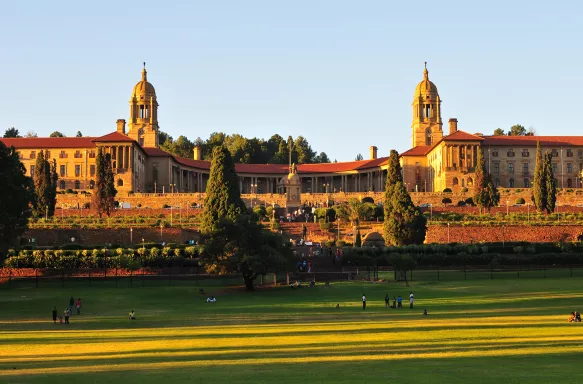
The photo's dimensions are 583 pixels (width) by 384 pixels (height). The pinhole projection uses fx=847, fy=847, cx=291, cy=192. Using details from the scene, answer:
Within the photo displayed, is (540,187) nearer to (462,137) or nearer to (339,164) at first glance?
(462,137)

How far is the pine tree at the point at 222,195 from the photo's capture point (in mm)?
62438

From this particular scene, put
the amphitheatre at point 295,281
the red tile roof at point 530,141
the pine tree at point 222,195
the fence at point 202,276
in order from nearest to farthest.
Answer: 1. the amphitheatre at point 295,281
2. the fence at point 202,276
3. the pine tree at point 222,195
4. the red tile roof at point 530,141

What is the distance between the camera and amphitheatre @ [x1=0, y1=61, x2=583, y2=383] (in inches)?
1017

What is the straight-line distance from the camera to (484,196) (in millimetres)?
90312

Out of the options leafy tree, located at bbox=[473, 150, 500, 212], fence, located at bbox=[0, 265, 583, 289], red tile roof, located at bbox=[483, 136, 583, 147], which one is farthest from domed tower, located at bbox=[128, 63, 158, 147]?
fence, located at bbox=[0, 265, 583, 289]

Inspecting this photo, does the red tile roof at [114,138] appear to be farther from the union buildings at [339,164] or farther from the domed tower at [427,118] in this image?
the domed tower at [427,118]

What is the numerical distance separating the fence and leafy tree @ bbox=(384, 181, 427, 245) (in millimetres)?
9116

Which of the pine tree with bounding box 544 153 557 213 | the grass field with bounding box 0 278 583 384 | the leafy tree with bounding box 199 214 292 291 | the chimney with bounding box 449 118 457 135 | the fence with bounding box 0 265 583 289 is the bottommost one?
the grass field with bounding box 0 278 583 384

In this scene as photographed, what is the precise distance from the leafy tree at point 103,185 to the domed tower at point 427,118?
68.2 meters

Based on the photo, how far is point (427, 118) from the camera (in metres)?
145

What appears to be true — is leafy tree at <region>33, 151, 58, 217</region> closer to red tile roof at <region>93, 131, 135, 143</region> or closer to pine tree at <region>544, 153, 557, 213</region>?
red tile roof at <region>93, 131, 135, 143</region>

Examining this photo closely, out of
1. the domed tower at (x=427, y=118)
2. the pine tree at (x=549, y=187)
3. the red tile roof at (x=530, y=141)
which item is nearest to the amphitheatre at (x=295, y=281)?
the red tile roof at (x=530, y=141)

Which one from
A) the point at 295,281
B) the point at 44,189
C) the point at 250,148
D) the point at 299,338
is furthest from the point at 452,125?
the point at 299,338

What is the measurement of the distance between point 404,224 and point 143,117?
266ft
